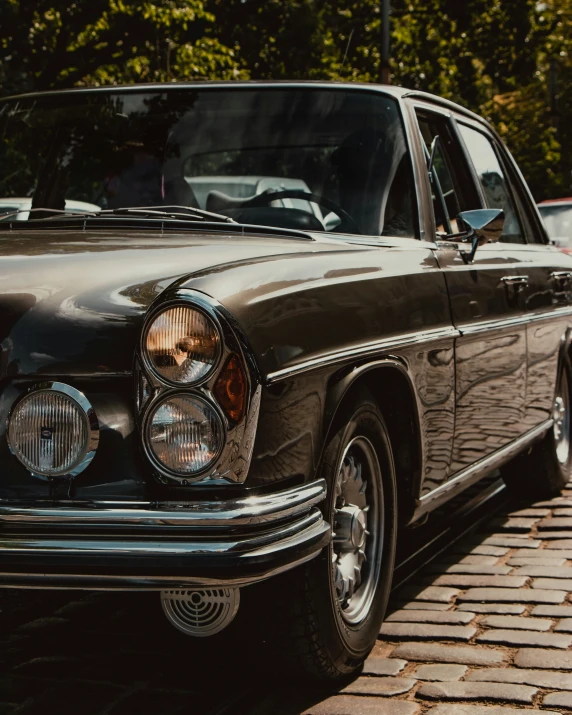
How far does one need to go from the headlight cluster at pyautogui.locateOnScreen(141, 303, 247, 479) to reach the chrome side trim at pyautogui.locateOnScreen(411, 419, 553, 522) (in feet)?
4.47

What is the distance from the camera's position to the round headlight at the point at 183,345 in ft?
9.75

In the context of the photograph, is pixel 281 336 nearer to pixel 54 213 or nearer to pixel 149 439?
pixel 149 439

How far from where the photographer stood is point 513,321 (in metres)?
5.34

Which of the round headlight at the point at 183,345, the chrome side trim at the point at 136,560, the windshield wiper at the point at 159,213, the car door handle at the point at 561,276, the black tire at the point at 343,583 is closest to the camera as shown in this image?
the chrome side trim at the point at 136,560

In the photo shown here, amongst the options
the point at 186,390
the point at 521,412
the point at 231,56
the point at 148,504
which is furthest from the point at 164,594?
the point at 231,56

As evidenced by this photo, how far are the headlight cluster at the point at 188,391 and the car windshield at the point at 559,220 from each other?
13575 mm

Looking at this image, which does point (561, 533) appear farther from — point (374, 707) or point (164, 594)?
point (164, 594)

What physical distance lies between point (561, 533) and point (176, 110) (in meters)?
2.60

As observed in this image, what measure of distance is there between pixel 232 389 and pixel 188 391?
10cm

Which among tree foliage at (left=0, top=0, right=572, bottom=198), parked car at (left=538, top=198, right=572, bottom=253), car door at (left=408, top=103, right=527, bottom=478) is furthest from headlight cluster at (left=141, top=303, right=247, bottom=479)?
parked car at (left=538, top=198, right=572, bottom=253)

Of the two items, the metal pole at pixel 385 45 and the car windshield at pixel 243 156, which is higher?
the metal pole at pixel 385 45

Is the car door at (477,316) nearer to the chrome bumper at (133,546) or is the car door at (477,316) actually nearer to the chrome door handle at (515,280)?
the chrome door handle at (515,280)

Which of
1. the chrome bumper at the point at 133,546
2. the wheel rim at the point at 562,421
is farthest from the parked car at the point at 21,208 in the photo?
the wheel rim at the point at 562,421

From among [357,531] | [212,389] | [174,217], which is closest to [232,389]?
[212,389]
